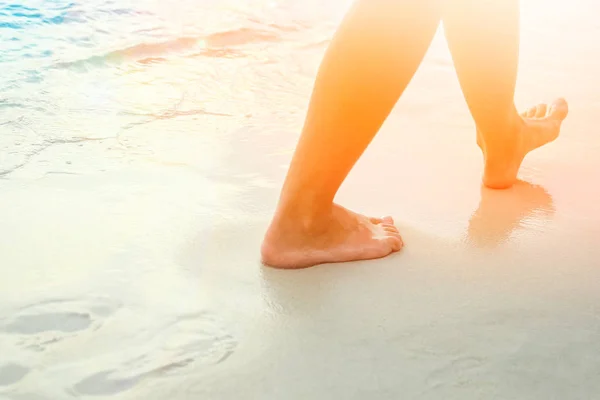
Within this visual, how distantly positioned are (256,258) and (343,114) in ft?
1.17

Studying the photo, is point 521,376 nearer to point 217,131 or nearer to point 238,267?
point 238,267

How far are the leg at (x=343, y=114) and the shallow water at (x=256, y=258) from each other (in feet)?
0.21

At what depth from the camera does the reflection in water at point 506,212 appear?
4.97 ft

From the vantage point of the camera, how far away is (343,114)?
4.08 ft

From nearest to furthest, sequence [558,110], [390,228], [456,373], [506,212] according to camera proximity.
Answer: [456,373], [390,228], [506,212], [558,110]

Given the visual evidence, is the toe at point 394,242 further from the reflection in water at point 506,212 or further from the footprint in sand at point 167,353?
the footprint in sand at point 167,353

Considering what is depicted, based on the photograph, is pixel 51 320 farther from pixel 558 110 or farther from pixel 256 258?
pixel 558 110

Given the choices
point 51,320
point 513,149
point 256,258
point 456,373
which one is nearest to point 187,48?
point 513,149

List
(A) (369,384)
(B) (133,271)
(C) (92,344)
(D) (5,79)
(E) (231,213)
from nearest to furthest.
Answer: (A) (369,384), (C) (92,344), (B) (133,271), (E) (231,213), (D) (5,79)

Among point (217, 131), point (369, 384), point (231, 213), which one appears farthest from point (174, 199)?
point (369, 384)

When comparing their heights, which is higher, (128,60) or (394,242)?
(128,60)

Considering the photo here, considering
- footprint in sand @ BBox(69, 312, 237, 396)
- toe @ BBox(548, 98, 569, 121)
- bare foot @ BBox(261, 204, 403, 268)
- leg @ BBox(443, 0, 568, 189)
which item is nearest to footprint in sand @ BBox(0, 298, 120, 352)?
footprint in sand @ BBox(69, 312, 237, 396)

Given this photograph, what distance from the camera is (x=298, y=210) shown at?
134 centimetres

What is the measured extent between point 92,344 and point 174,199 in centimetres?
62
